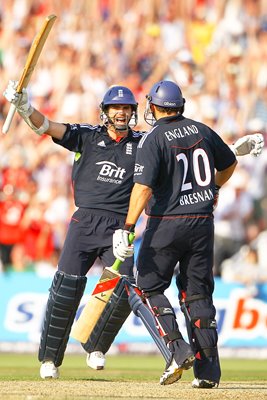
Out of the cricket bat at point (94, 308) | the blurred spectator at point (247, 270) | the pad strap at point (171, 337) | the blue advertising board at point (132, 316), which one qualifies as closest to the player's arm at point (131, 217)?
the pad strap at point (171, 337)

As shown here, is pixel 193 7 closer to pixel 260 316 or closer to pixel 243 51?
pixel 243 51

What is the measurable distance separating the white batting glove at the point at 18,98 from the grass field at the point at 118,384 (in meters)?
2.04

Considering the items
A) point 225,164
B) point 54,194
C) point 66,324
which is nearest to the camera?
point 225,164

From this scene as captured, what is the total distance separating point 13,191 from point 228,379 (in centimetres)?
594

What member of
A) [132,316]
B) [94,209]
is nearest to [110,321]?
[94,209]

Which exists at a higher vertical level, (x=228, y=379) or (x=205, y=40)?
(x=205, y=40)

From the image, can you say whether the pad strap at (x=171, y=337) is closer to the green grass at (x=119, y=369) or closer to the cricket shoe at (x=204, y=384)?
the cricket shoe at (x=204, y=384)

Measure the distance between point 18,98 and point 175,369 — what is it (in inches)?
93.0

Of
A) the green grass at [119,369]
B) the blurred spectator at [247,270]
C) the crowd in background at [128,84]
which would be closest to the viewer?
the green grass at [119,369]

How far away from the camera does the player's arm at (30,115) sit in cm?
770

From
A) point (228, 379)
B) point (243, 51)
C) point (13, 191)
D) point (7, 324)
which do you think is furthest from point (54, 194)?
point (228, 379)

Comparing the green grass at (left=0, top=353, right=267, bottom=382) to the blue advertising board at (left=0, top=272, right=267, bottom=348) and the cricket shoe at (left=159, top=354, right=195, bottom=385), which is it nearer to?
the blue advertising board at (left=0, top=272, right=267, bottom=348)

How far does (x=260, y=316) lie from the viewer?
13.3m

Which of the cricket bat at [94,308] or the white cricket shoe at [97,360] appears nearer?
the cricket bat at [94,308]
